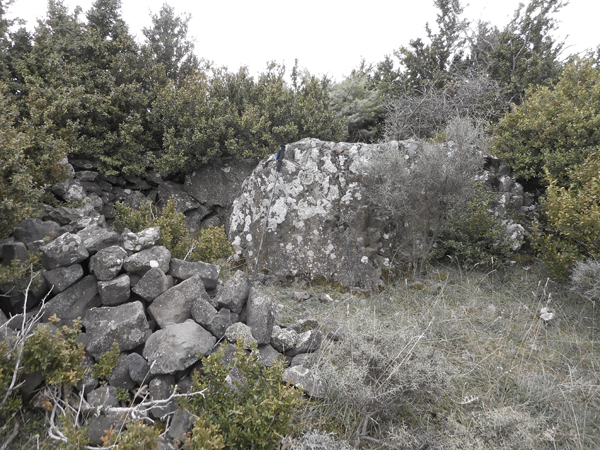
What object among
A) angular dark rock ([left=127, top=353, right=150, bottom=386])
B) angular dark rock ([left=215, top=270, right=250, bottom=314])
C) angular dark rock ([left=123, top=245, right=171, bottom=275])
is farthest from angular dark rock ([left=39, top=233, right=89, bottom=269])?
angular dark rock ([left=215, top=270, right=250, bottom=314])

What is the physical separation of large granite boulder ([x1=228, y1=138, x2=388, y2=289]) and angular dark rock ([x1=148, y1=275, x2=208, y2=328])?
89.3 inches

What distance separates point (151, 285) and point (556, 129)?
21.5 feet

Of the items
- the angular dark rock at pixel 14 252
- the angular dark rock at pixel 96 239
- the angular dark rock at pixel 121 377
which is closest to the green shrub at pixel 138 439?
the angular dark rock at pixel 121 377

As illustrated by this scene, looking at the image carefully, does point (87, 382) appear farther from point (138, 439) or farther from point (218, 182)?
point (218, 182)

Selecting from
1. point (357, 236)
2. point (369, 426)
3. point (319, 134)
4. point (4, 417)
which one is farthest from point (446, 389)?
point (319, 134)

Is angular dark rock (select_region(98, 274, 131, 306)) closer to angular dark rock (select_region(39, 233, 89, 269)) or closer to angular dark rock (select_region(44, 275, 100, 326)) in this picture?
angular dark rock (select_region(44, 275, 100, 326))

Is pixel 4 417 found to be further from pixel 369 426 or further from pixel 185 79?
pixel 185 79

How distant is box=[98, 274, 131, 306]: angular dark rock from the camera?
282 cm

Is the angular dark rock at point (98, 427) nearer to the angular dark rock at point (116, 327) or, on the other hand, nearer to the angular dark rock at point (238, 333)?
the angular dark rock at point (116, 327)

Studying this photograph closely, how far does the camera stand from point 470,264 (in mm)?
5266

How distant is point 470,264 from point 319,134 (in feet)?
14.5

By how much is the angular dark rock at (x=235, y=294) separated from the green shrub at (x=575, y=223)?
13.4 feet

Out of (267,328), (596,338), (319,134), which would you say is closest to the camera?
(267,328)

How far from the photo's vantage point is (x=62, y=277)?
9.11ft
